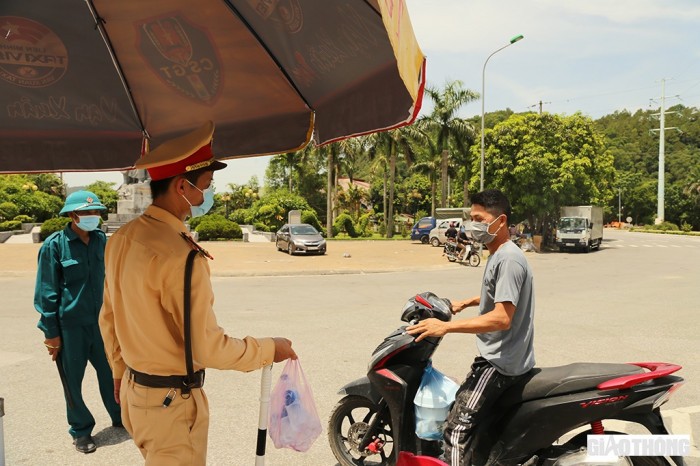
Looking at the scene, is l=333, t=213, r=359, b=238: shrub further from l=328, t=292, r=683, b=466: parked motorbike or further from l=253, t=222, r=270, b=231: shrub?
l=328, t=292, r=683, b=466: parked motorbike

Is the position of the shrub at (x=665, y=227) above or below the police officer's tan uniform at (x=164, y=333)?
below

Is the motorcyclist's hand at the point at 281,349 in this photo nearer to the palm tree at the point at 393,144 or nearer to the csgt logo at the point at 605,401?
the csgt logo at the point at 605,401

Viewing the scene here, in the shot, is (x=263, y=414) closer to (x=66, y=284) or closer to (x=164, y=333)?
(x=164, y=333)

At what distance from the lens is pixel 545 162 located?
28.8 m

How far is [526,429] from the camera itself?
270 centimetres

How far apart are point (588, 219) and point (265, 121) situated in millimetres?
28452

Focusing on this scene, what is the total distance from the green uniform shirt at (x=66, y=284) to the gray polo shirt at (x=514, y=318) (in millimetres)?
2822

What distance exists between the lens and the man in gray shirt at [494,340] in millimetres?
2660

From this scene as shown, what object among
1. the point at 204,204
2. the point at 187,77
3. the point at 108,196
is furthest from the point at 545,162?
the point at 108,196

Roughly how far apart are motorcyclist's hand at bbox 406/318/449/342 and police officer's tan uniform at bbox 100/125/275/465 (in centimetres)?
91

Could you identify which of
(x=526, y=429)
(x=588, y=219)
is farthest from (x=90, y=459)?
(x=588, y=219)

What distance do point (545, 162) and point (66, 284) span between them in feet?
92.8

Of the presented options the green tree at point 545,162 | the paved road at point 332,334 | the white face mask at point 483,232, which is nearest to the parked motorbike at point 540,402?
the white face mask at point 483,232

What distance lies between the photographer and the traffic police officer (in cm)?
196
